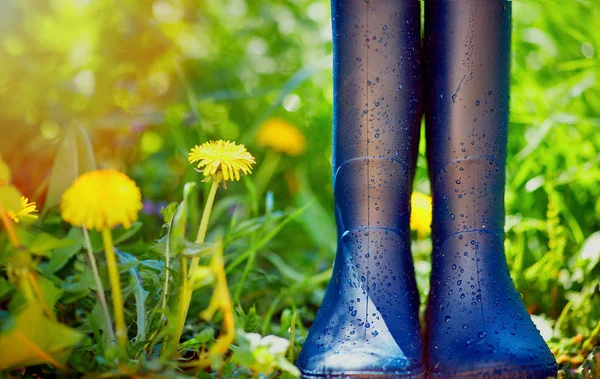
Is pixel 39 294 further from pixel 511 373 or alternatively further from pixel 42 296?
pixel 511 373

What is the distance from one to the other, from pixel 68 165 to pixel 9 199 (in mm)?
264

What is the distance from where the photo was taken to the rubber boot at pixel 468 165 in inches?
38.5

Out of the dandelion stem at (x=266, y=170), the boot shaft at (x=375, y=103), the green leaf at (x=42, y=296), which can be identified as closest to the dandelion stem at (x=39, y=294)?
the green leaf at (x=42, y=296)

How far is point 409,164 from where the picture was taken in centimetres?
108

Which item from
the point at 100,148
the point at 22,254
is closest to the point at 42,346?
the point at 22,254

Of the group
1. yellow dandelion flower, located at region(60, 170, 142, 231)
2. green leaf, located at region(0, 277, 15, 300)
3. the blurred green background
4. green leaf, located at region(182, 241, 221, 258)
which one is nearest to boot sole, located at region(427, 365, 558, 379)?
the blurred green background

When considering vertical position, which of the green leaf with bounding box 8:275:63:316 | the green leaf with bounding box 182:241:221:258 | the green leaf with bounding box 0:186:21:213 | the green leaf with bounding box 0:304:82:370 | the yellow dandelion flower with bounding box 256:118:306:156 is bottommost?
the green leaf with bounding box 0:304:82:370

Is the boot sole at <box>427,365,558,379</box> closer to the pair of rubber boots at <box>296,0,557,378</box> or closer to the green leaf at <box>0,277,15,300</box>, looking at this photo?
the pair of rubber boots at <box>296,0,557,378</box>

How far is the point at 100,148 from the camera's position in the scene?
175 cm

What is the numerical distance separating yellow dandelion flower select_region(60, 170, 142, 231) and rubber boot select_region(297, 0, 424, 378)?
0.38 m

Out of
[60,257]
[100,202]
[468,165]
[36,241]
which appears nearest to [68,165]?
[60,257]

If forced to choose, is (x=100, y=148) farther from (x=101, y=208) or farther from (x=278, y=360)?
(x=278, y=360)

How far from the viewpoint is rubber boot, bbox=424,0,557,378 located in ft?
3.21

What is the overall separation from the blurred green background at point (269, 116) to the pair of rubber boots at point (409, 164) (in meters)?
0.24
